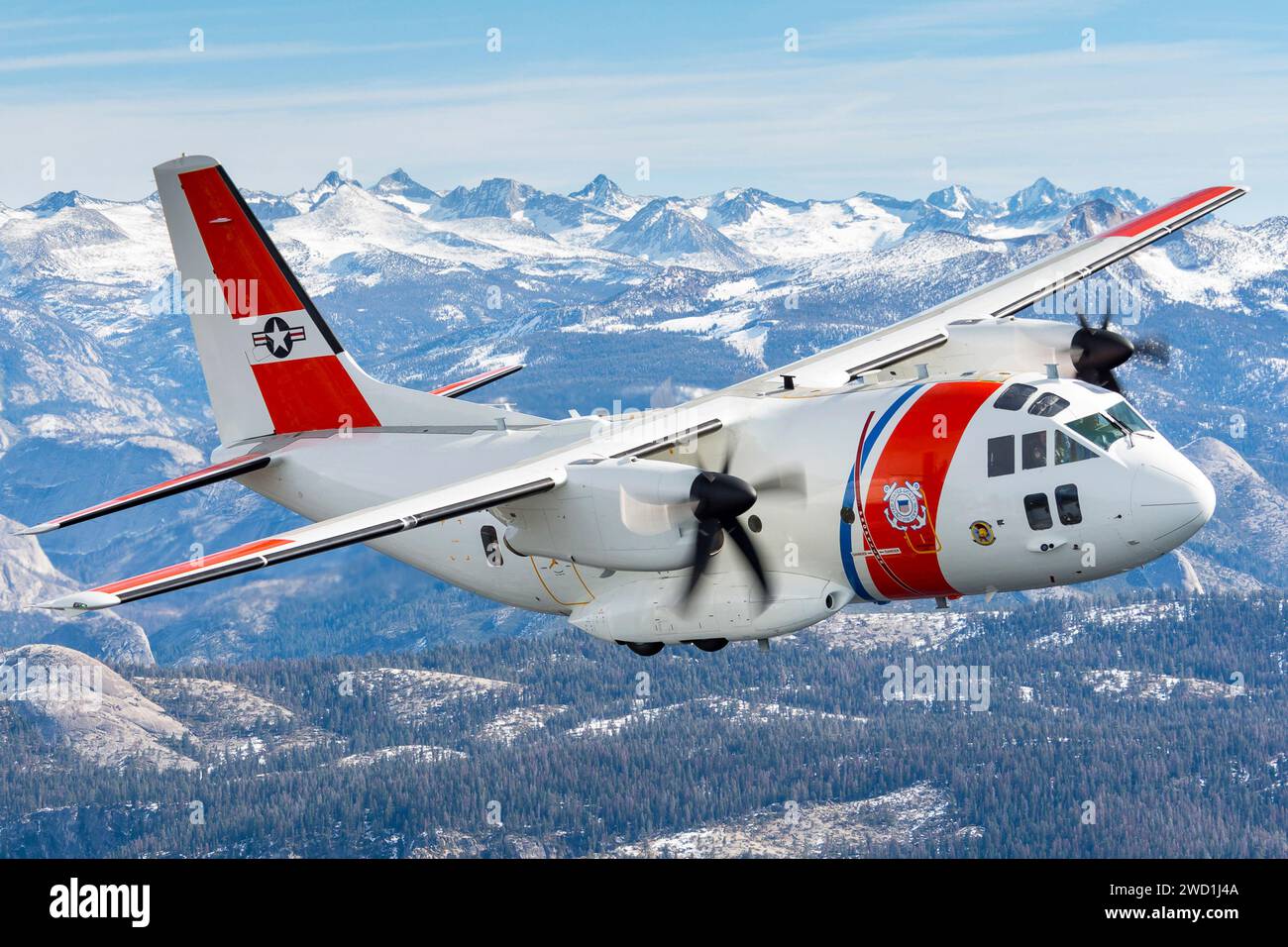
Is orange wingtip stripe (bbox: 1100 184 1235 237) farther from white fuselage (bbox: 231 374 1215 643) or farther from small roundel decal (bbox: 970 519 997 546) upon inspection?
small roundel decal (bbox: 970 519 997 546)

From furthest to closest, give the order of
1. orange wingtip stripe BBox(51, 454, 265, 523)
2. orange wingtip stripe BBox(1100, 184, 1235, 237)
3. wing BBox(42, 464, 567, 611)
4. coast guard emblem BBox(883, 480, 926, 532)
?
1. orange wingtip stripe BBox(1100, 184, 1235, 237)
2. orange wingtip stripe BBox(51, 454, 265, 523)
3. coast guard emblem BBox(883, 480, 926, 532)
4. wing BBox(42, 464, 567, 611)

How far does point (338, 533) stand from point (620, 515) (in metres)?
Answer: 6.62

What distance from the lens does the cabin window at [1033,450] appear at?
3394cm

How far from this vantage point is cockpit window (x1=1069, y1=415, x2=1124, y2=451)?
33719 millimetres

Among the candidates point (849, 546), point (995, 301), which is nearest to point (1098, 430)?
point (849, 546)

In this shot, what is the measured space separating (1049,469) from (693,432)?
9.13m

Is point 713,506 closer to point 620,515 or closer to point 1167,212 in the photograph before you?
point 620,515

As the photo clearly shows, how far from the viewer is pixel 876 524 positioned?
117 feet

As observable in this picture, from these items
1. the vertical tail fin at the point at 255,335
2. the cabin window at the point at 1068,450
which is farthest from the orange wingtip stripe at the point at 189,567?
the cabin window at the point at 1068,450

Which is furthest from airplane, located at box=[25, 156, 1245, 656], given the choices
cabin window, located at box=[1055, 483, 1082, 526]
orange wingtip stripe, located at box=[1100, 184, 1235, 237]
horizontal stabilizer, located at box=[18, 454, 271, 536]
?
orange wingtip stripe, located at box=[1100, 184, 1235, 237]

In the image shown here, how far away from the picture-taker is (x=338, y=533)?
33.6 metres

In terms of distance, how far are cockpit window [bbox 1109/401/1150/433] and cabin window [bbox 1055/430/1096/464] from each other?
125 cm
